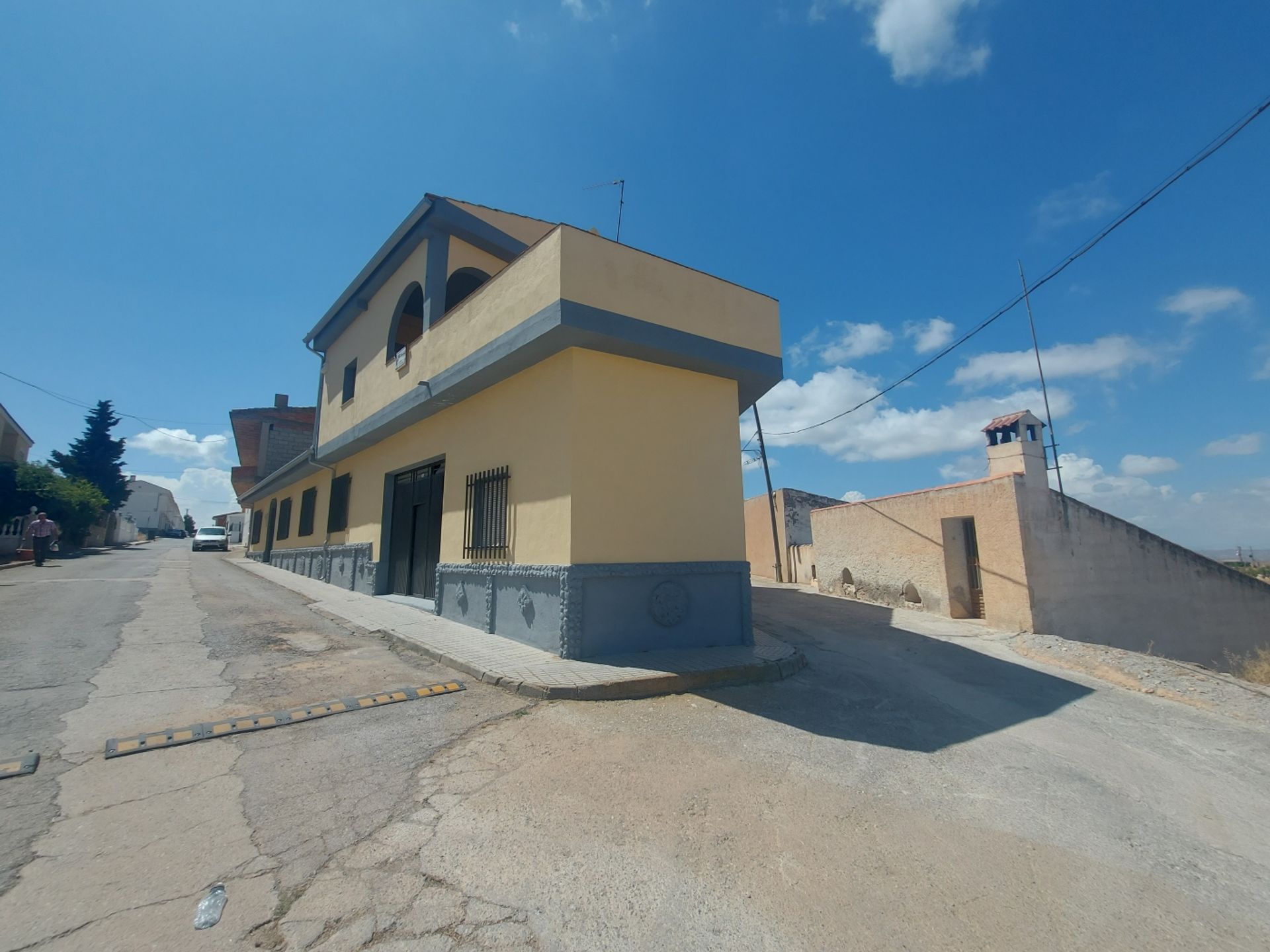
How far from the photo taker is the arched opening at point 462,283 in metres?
9.61

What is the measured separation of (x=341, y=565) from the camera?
13.1 metres

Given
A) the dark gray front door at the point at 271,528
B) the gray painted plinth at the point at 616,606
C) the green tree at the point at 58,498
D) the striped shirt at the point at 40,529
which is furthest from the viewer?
the dark gray front door at the point at 271,528

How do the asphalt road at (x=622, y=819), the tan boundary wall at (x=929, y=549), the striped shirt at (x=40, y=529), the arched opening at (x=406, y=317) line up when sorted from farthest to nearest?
1. the striped shirt at (x=40, y=529)
2. the arched opening at (x=406, y=317)
3. the tan boundary wall at (x=929, y=549)
4. the asphalt road at (x=622, y=819)

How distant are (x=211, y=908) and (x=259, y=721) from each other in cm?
229

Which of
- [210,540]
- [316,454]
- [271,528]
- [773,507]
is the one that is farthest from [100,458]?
[773,507]

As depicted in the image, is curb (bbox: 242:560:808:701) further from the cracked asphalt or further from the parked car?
the parked car

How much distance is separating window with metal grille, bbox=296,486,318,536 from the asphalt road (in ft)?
36.9

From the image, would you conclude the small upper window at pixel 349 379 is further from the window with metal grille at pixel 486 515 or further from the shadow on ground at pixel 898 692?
the shadow on ground at pixel 898 692

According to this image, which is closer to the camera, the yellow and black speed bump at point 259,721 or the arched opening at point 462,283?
the yellow and black speed bump at point 259,721

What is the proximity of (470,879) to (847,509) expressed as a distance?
12214 millimetres

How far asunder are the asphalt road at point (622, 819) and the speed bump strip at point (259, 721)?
141 millimetres

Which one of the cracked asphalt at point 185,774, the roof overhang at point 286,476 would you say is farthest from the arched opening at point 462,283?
the roof overhang at point 286,476

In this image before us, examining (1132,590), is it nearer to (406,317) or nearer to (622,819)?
(622,819)

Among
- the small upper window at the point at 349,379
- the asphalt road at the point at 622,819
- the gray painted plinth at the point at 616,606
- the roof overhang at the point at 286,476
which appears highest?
the small upper window at the point at 349,379
